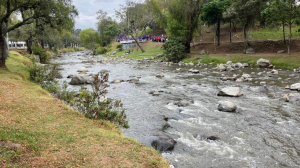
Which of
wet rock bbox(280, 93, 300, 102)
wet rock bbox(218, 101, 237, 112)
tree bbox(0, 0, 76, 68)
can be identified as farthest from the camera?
tree bbox(0, 0, 76, 68)

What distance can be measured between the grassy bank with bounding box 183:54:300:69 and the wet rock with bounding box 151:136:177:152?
24662mm

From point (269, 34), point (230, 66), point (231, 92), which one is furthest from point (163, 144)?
point (269, 34)

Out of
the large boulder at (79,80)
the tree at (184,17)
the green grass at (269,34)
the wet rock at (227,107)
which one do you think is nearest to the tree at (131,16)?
the tree at (184,17)

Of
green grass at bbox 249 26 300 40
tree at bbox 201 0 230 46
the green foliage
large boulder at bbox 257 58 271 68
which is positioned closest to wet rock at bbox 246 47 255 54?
large boulder at bbox 257 58 271 68

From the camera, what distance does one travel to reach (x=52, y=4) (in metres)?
19.2

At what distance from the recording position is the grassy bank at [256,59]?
2777cm

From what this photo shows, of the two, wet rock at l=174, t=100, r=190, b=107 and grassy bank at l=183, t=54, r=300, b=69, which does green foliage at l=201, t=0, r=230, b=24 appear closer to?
grassy bank at l=183, t=54, r=300, b=69

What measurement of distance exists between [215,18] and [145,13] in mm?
31005

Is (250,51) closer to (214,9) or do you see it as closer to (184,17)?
(214,9)

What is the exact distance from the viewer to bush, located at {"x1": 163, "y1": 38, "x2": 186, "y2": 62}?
4209 cm

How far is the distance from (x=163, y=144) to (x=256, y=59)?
2802 centimetres

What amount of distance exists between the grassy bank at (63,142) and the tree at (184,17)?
3825 centimetres

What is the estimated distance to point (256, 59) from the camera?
31719mm

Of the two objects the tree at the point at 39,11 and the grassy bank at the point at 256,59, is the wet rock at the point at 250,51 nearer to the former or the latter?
the grassy bank at the point at 256,59
